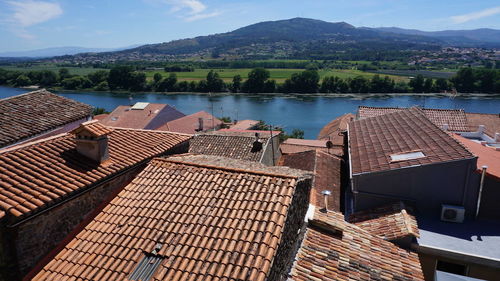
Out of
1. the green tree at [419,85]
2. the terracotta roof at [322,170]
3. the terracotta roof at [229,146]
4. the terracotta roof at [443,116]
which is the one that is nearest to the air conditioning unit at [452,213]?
the terracotta roof at [322,170]

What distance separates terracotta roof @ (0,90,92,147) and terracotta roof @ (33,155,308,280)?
4315mm

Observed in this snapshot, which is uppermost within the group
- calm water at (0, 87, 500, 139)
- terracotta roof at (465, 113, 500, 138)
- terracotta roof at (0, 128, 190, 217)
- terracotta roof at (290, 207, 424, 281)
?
terracotta roof at (0, 128, 190, 217)

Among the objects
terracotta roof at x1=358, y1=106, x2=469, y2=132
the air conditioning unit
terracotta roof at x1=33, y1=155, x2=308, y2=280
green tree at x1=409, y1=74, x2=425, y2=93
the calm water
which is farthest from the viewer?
green tree at x1=409, y1=74, x2=425, y2=93

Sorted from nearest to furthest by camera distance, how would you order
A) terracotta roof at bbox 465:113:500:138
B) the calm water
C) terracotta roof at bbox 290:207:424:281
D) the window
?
terracotta roof at bbox 290:207:424:281 → the window → terracotta roof at bbox 465:113:500:138 → the calm water

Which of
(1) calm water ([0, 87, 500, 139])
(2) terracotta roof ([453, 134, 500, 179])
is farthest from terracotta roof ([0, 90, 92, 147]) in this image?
(1) calm water ([0, 87, 500, 139])

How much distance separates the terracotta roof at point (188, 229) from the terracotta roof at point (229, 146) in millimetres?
10071

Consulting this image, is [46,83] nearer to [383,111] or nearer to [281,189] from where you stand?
[383,111]

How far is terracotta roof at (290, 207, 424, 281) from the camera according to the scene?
5.98 meters

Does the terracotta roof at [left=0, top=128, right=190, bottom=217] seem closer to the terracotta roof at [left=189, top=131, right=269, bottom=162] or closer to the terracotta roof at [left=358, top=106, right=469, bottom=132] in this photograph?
the terracotta roof at [left=189, top=131, right=269, bottom=162]

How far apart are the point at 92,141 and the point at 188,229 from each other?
2614 mm

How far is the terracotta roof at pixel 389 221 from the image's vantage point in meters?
8.07

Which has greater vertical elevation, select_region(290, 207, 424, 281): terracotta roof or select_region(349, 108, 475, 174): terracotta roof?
select_region(349, 108, 475, 174): terracotta roof

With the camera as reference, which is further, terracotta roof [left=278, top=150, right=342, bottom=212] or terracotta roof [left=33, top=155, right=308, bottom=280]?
terracotta roof [left=278, top=150, right=342, bottom=212]

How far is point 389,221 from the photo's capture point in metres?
8.79
